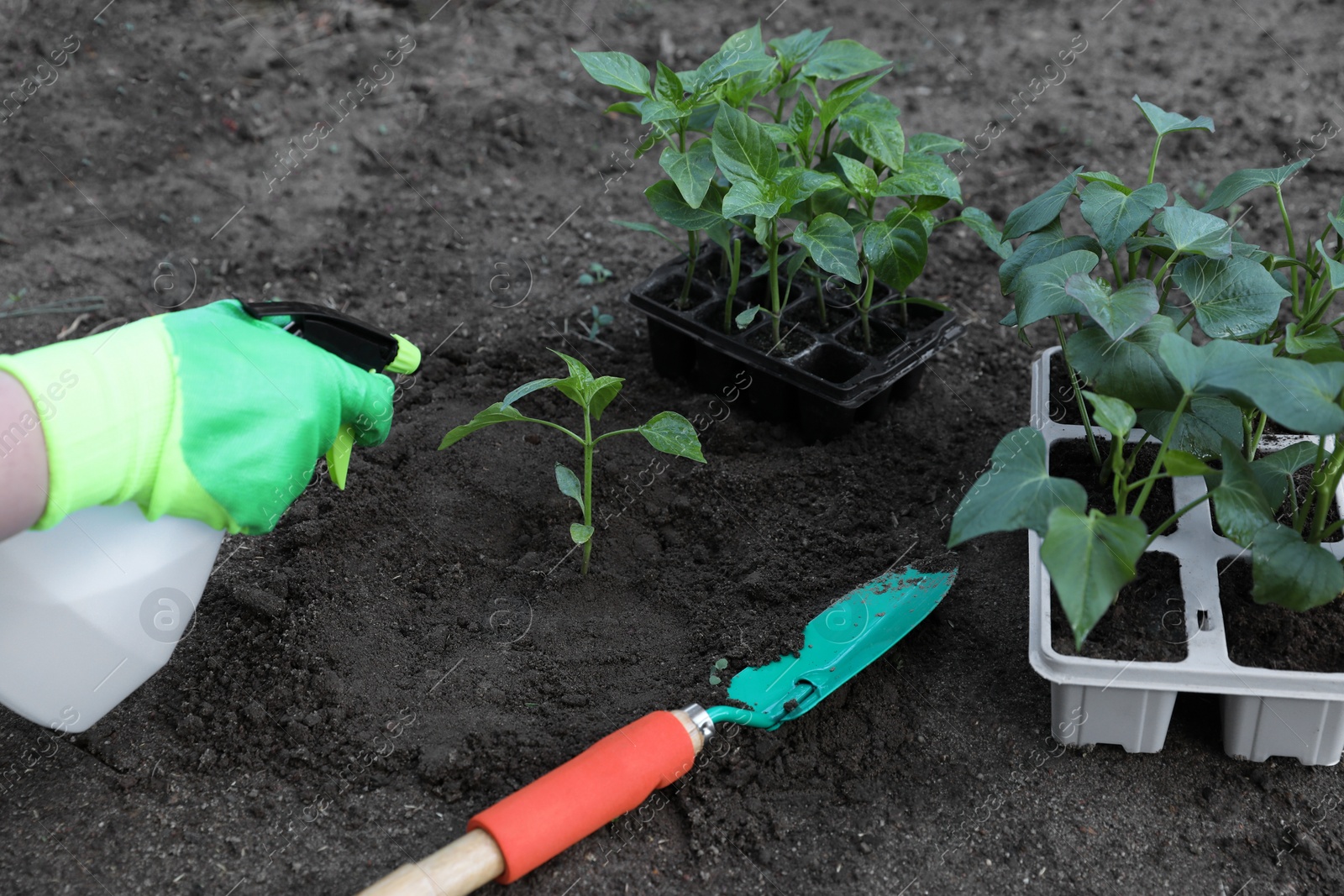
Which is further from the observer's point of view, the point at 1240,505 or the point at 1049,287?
the point at 1049,287

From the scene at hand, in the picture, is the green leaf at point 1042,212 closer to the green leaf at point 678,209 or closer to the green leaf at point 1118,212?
the green leaf at point 1118,212

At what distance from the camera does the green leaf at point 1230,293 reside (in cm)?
139

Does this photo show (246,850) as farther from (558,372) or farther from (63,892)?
(558,372)

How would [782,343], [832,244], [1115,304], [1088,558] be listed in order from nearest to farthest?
1. [1088,558]
2. [1115,304]
3. [832,244]
4. [782,343]

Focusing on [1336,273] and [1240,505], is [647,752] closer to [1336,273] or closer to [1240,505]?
[1240,505]

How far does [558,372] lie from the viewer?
6.95ft

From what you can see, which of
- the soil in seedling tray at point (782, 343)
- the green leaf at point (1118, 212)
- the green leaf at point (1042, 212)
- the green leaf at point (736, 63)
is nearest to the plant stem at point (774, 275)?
the soil in seedling tray at point (782, 343)

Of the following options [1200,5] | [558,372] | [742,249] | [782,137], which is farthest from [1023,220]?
[1200,5]

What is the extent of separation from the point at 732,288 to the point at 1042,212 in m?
0.55

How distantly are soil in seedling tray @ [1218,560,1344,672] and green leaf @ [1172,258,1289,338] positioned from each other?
36cm

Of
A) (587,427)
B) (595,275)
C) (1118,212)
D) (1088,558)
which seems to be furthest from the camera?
Answer: (595,275)

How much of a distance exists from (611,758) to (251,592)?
661 millimetres

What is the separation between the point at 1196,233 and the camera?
1412 mm

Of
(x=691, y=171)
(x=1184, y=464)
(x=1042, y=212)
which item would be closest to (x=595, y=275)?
(x=691, y=171)
